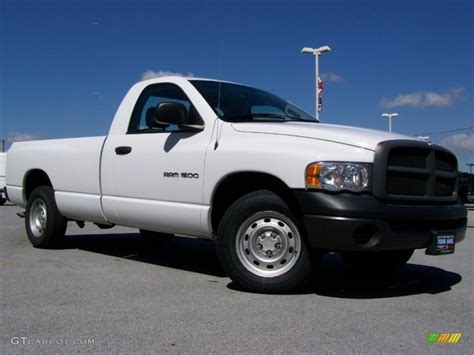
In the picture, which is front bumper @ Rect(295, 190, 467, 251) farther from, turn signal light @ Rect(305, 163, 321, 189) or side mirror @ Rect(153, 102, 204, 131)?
side mirror @ Rect(153, 102, 204, 131)

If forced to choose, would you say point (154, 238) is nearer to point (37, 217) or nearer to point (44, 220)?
point (44, 220)

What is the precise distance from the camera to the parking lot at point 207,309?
3449 mm

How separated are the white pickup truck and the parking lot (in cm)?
41

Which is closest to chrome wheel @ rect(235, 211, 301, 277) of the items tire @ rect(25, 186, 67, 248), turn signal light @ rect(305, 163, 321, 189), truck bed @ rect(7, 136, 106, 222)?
turn signal light @ rect(305, 163, 321, 189)

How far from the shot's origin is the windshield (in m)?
5.54

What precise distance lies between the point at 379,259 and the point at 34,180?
4761mm

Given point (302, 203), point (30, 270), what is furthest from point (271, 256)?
point (30, 270)

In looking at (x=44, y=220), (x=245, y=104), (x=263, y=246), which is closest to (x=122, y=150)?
Answer: (x=245, y=104)

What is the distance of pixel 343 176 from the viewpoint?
14.5 feet

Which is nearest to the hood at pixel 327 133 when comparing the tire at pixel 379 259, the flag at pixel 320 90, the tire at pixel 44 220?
the tire at pixel 379 259

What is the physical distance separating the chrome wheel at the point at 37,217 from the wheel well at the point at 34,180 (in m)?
0.29

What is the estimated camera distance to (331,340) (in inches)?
139

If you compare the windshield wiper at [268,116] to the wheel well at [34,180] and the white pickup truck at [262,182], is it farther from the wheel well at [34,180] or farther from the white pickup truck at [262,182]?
the wheel well at [34,180]

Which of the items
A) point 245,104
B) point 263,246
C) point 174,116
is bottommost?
point 263,246
